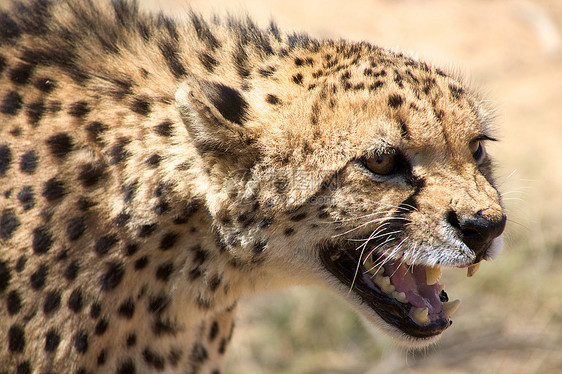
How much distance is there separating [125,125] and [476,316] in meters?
2.78

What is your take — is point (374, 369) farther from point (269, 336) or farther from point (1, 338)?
point (1, 338)

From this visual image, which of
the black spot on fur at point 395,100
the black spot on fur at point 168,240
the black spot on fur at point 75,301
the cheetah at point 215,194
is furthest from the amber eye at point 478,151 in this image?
the black spot on fur at point 75,301

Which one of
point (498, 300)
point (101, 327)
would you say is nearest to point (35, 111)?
point (101, 327)

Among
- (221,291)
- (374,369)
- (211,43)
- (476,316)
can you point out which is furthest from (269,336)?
(211,43)

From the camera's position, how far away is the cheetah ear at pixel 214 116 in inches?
91.4

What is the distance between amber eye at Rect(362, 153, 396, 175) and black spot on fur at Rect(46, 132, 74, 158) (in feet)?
3.13

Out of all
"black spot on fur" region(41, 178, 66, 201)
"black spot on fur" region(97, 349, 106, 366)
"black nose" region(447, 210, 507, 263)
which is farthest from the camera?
"black spot on fur" region(97, 349, 106, 366)

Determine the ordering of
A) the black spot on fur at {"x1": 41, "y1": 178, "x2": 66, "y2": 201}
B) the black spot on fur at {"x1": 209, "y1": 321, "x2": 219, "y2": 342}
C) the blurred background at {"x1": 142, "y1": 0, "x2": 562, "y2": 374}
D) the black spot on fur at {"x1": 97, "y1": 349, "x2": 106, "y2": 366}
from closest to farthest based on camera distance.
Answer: the black spot on fur at {"x1": 41, "y1": 178, "x2": 66, "y2": 201}
the black spot on fur at {"x1": 97, "y1": 349, "x2": 106, "y2": 366}
the black spot on fur at {"x1": 209, "y1": 321, "x2": 219, "y2": 342}
the blurred background at {"x1": 142, "y1": 0, "x2": 562, "y2": 374}

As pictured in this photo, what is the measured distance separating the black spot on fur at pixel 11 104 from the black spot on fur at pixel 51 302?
0.61 metres

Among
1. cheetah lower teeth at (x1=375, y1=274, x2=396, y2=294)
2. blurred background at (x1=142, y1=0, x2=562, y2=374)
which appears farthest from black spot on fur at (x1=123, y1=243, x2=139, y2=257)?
blurred background at (x1=142, y1=0, x2=562, y2=374)

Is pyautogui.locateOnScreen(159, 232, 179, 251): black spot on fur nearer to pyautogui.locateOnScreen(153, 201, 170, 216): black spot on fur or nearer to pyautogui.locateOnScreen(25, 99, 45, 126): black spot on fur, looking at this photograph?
pyautogui.locateOnScreen(153, 201, 170, 216): black spot on fur

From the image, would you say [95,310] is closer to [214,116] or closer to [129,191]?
[129,191]

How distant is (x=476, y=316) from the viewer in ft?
14.7

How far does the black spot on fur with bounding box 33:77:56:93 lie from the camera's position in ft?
8.32
